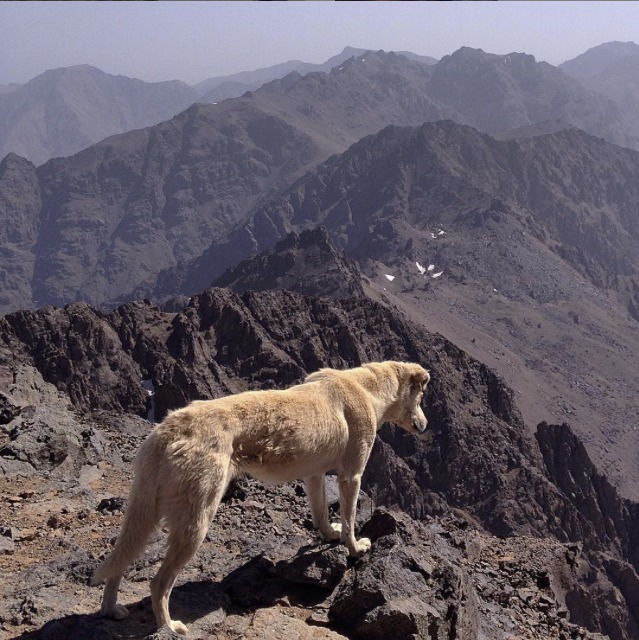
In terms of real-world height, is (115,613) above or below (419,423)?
below

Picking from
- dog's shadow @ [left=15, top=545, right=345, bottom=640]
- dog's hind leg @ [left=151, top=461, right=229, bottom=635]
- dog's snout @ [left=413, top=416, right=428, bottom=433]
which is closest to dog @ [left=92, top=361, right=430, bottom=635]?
dog's hind leg @ [left=151, top=461, right=229, bottom=635]

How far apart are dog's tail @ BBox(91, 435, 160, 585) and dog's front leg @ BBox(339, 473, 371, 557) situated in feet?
9.96

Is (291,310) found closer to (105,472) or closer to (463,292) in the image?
→ (105,472)

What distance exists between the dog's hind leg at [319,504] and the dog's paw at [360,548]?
15.4 inches

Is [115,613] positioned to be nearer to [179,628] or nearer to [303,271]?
[179,628]

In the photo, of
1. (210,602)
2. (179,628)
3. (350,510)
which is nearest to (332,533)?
(350,510)

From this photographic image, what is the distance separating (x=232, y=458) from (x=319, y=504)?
101 inches

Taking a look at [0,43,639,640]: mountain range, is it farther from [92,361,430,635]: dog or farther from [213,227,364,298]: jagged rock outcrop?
[92,361,430,635]: dog

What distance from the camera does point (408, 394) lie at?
12.1 metres

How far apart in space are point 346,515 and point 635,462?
143713 millimetres

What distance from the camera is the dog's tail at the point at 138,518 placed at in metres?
8.60

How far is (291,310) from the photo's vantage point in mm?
102188

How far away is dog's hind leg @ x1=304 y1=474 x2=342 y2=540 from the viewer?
11074 mm

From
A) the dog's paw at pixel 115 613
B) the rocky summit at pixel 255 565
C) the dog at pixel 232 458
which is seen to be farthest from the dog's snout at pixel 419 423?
the dog's paw at pixel 115 613
